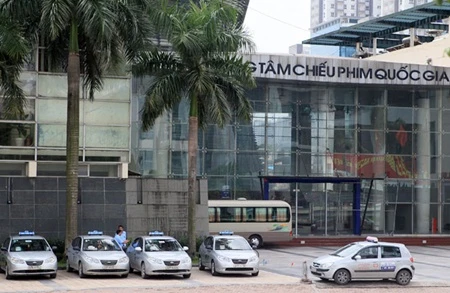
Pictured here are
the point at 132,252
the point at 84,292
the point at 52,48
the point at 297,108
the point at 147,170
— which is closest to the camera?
the point at 84,292

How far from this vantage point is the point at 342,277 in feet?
91.9

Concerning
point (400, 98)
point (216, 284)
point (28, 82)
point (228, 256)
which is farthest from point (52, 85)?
point (400, 98)

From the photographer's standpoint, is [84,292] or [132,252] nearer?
[84,292]

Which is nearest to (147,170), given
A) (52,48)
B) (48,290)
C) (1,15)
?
(52,48)

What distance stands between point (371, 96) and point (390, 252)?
93.3 feet

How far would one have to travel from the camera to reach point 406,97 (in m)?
Answer: 56.5

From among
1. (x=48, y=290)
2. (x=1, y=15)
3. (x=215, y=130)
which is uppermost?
(x=1, y=15)

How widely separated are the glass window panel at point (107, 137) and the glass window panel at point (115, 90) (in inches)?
48.7

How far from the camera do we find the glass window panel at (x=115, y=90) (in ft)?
118

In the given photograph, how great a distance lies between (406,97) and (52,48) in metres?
29.3

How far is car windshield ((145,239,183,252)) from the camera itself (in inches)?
1147

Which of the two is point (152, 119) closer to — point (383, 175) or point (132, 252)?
point (132, 252)

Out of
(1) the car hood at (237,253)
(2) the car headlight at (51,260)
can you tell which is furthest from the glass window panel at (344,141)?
(2) the car headlight at (51,260)

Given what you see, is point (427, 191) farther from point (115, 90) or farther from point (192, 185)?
point (115, 90)
